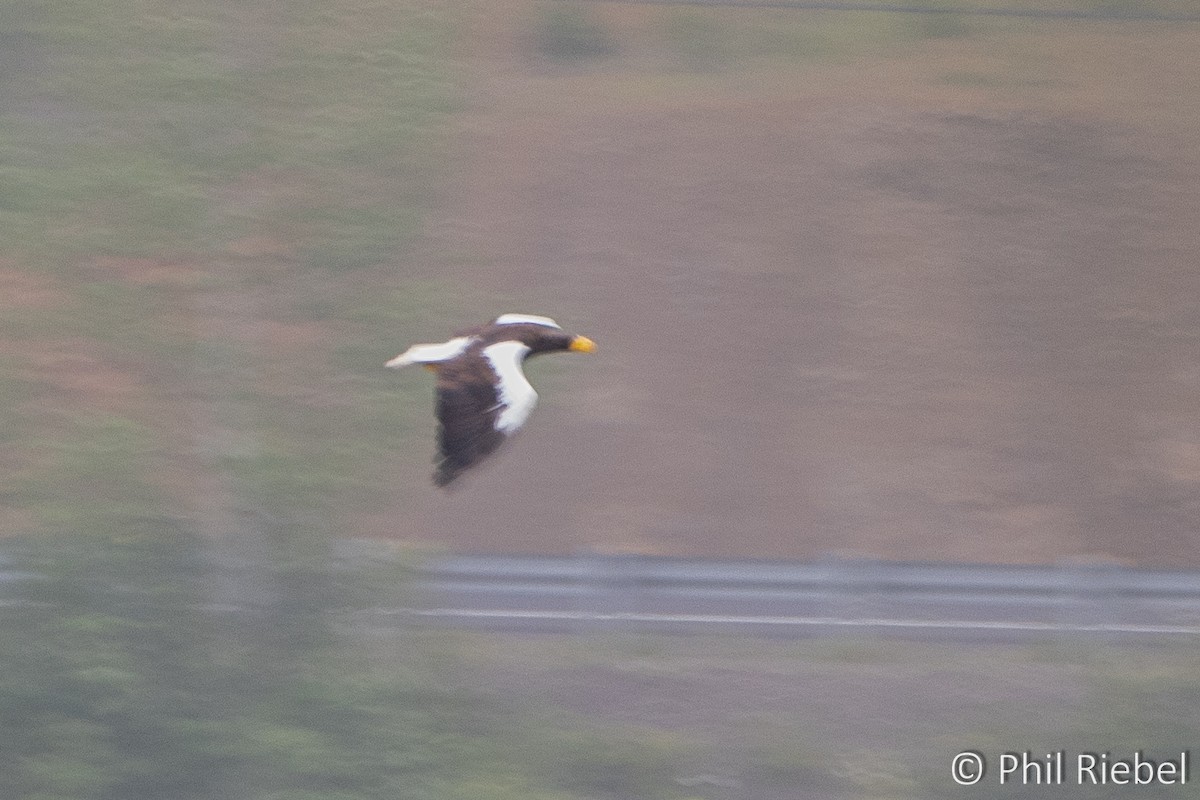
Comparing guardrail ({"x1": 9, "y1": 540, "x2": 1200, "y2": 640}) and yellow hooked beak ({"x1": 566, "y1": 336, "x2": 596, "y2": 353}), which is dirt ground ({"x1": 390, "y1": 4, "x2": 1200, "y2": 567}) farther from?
yellow hooked beak ({"x1": 566, "y1": 336, "x2": 596, "y2": 353})

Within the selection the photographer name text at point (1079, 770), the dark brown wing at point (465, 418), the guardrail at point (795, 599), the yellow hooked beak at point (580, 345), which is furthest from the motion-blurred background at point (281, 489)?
the dark brown wing at point (465, 418)

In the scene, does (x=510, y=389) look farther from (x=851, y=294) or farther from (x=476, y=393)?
(x=851, y=294)

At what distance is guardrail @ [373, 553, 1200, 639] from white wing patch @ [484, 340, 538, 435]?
4.23 m

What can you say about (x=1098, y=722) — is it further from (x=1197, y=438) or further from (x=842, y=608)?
(x=1197, y=438)

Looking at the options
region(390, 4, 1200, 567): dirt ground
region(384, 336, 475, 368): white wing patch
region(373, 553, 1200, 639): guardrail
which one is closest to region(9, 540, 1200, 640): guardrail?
region(373, 553, 1200, 639): guardrail

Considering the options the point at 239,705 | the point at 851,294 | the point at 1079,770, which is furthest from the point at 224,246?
the point at 851,294

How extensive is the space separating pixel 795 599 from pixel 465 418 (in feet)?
16.5

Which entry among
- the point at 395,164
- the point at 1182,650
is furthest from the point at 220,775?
the point at 1182,650

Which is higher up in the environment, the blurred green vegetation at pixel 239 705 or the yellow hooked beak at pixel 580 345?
the yellow hooked beak at pixel 580 345

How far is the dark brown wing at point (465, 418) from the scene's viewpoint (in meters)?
5.33

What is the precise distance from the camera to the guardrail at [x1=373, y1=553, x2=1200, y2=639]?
9.94 meters

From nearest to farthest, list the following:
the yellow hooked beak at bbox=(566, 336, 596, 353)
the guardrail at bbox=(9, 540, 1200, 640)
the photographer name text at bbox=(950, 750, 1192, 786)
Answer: the yellow hooked beak at bbox=(566, 336, 596, 353), the photographer name text at bbox=(950, 750, 1192, 786), the guardrail at bbox=(9, 540, 1200, 640)

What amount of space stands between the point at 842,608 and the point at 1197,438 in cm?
585

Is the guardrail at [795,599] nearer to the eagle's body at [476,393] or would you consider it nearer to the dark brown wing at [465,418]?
the eagle's body at [476,393]
